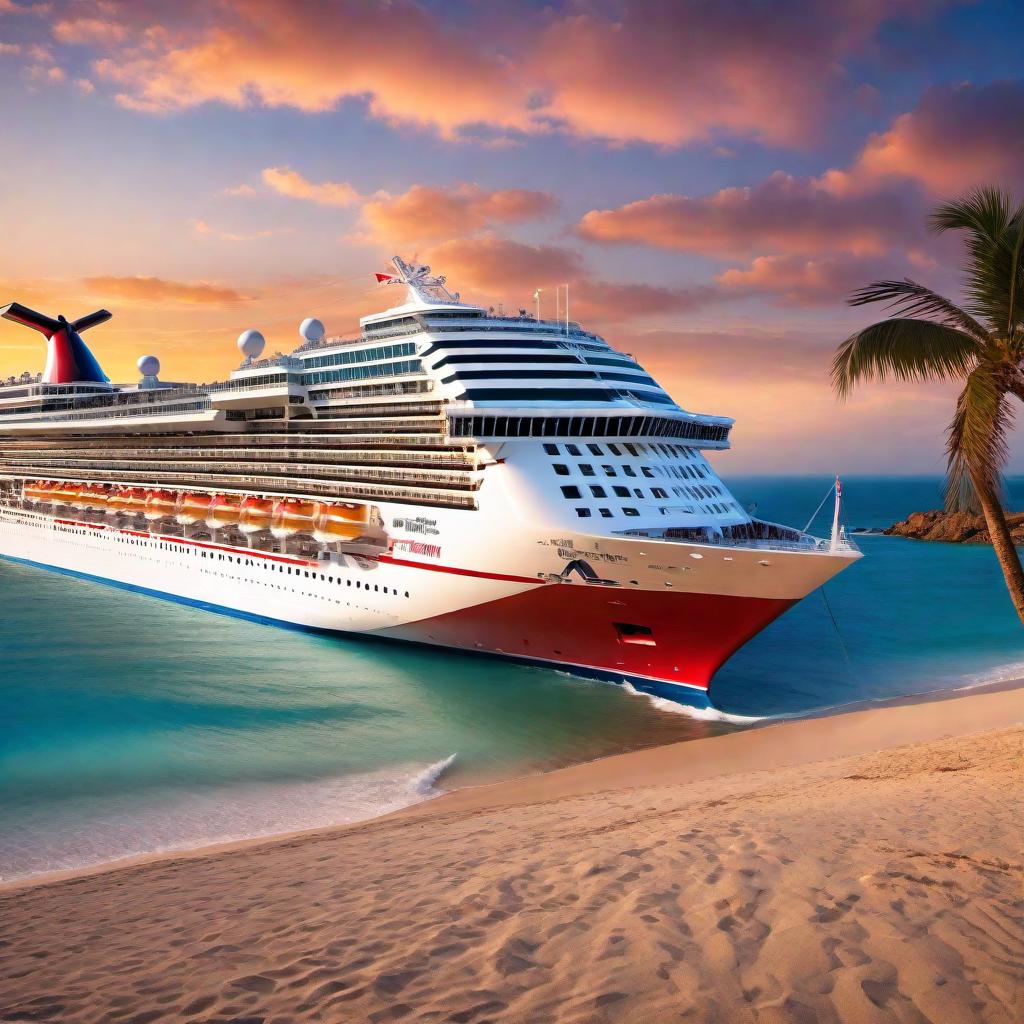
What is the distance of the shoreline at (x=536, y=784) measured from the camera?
37.3 feet

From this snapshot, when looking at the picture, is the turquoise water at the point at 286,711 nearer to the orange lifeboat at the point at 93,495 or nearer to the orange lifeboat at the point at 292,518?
the orange lifeboat at the point at 292,518

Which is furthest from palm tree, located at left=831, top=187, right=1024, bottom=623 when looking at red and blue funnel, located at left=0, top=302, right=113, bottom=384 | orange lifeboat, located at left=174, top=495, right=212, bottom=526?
red and blue funnel, located at left=0, top=302, right=113, bottom=384

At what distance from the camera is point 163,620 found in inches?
1201

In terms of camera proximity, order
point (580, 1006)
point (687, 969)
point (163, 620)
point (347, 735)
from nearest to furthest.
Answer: point (580, 1006) < point (687, 969) < point (347, 735) < point (163, 620)

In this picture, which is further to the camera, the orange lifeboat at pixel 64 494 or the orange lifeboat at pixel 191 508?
the orange lifeboat at pixel 64 494

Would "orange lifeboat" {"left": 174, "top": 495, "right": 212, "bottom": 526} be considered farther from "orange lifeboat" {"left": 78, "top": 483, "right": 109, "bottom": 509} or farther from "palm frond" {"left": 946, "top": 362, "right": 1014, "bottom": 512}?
"palm frond" {"left": 946, "top": 362, "right": 1014, "bottom": 512}

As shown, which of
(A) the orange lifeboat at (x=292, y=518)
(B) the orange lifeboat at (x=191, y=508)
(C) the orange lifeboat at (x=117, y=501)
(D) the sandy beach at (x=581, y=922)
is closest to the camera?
(D) the sandy beach at (x=581, y=922)

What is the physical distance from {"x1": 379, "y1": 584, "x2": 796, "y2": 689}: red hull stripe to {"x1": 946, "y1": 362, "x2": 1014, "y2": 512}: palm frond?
9.41 metres

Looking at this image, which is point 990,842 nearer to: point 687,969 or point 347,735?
point 687,969

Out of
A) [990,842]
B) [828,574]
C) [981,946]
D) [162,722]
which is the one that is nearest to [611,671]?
[828,574]

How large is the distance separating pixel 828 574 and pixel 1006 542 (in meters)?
8.05

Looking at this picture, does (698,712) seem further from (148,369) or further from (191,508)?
(148,369)

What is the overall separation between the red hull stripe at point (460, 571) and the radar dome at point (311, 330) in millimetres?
13583

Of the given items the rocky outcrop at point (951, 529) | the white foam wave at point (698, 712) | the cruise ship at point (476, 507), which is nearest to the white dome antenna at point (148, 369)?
the cruise ship at point (476, 507)
